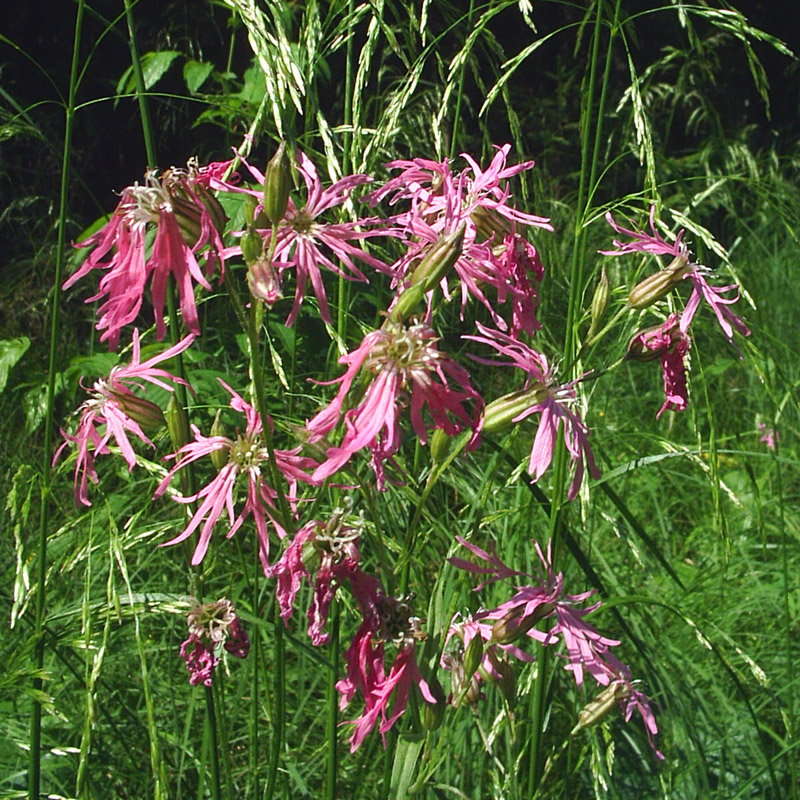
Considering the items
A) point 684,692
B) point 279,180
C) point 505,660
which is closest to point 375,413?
point 279,180

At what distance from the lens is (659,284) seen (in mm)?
755

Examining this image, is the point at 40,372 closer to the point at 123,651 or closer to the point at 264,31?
the point at 123,651

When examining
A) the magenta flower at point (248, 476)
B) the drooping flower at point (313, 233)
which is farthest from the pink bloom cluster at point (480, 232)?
the magenta flower at point (248, 476)

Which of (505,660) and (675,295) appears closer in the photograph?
(505,660)

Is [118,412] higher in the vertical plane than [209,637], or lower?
higher

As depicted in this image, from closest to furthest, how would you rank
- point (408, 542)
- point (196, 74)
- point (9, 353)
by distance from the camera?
point (408, 542) → point (9, 353) → point (196, 74)

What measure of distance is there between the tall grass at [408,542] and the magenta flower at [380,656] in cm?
2

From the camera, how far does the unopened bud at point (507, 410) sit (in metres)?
0.58

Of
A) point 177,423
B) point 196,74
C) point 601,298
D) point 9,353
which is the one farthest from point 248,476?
point 196,74

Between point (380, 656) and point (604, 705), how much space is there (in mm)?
239

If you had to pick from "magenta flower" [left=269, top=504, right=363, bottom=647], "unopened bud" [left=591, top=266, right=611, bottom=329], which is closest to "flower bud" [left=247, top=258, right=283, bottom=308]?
"magenta flower" [left=269, top=504, right=363, bottom=647]

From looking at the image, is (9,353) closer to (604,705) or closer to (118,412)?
(118,412)

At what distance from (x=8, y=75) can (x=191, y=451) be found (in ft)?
8.34

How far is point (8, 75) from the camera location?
2.74 m
